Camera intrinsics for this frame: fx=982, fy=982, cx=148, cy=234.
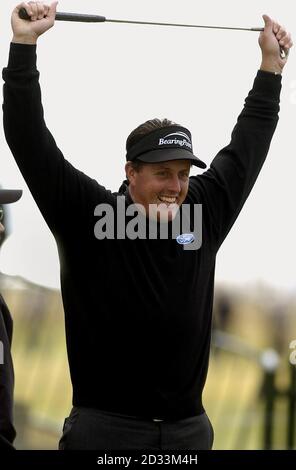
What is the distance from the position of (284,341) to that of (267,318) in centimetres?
23

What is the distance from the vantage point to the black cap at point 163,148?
3.35 m

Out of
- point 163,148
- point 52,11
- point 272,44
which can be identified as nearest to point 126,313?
point 163,148

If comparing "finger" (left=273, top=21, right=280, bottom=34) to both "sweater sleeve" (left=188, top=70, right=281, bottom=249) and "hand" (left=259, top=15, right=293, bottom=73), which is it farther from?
"sweater sleeve" (left=188, top=70, right=281, bottom=249)

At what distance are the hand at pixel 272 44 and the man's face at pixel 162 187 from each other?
0.56 m

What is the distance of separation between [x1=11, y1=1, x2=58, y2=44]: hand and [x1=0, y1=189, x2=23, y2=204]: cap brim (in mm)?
606

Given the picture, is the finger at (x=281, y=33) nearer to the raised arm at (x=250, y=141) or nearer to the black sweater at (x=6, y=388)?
the raised arm at (x=250, y=141)

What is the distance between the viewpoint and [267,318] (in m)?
7.30

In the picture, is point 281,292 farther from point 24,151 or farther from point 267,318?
point 24,151

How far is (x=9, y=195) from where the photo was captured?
11.3ft

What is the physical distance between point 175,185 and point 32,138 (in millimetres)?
566

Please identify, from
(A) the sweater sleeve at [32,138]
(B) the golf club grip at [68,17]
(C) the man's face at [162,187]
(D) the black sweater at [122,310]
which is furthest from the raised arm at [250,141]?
(B) the golf club grip at [68,17]

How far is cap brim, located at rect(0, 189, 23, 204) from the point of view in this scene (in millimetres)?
3416

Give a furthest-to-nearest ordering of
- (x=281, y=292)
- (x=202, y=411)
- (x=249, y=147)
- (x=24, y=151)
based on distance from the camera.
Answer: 1. (x=281, y=292)
2. (x=249, y=147)
3. (x=202, y=411)
4. (x=24, y=151)
